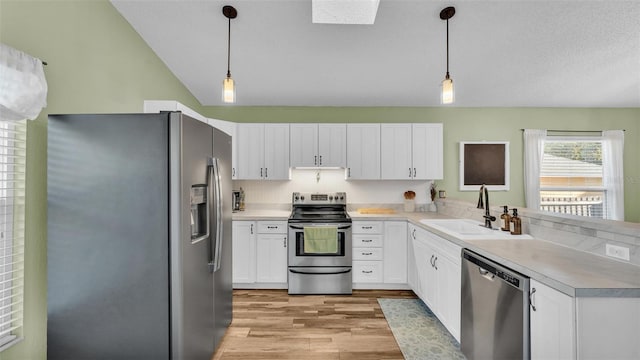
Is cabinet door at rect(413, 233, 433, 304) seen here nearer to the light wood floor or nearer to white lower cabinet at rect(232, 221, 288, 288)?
the light wood floor

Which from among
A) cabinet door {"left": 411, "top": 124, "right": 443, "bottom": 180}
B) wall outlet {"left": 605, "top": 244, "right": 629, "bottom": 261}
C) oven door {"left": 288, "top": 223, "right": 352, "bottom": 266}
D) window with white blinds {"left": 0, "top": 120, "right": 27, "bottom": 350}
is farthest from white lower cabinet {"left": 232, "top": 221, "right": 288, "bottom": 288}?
wall outlet {"left": 605, "top": 244, "right": 629, "bottom": 261}

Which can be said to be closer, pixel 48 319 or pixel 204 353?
pixel 48 319

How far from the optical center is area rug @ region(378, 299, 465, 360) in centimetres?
234

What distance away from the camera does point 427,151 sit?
158 inches

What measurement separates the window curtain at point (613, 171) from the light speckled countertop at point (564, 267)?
3.39 metres

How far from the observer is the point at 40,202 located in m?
1.78

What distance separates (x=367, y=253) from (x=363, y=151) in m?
1.35

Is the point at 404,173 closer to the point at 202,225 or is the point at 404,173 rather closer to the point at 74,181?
the point at 202,225

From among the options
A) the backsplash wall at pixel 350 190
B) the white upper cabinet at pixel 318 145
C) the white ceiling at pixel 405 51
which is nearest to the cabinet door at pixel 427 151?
the backsplash wall at pixel 350 190

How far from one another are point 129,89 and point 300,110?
2.18m

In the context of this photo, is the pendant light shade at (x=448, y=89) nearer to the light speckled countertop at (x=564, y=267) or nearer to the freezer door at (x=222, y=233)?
the light speckled countertop at (x=564, y=267)

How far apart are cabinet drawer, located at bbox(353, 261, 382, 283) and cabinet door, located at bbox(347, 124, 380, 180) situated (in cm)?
112

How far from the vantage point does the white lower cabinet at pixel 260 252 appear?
362 cm

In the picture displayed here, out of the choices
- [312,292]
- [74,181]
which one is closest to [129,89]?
[74,181]
